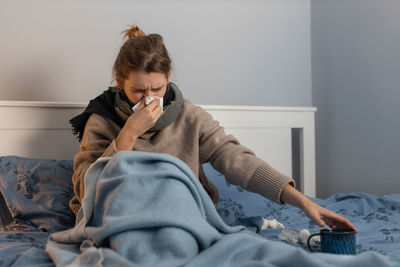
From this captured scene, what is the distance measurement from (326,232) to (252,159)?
40 cm

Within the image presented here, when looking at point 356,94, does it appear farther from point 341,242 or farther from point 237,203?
point 341,242

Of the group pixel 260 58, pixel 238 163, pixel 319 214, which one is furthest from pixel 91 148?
pixel 260 58

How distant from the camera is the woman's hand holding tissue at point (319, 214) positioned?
1101 millimetres

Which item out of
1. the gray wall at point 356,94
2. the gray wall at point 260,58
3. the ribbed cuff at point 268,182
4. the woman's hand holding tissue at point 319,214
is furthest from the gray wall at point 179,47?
the woman's hand holding tissue at point 319,214

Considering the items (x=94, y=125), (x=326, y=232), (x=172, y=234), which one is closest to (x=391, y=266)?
(x=326, y=232)

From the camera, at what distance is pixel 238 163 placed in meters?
1.39

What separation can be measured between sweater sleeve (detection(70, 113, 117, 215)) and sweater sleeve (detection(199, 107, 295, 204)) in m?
0.31

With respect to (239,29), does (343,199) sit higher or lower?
lower

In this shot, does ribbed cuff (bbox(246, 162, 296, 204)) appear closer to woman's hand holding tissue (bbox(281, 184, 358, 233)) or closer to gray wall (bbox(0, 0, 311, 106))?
woman's hand holding tissue (bbox(281, 184, 358, 233))

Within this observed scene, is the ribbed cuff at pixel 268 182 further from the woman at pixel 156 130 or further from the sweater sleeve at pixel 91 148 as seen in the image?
the sweater sleeve at pixel 91 148

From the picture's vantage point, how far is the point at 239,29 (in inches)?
96.7

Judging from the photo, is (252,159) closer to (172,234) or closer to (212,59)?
(172,234)

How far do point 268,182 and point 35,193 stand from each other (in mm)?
770

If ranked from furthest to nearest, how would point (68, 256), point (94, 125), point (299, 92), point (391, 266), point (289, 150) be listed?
point (299, 92), point (289, 150), point (94, 125), point (68, 256), point (391, 266)
